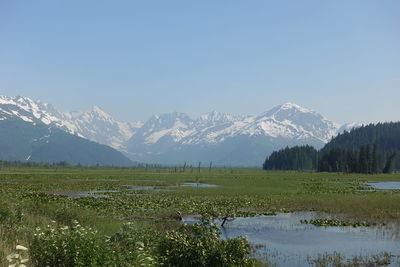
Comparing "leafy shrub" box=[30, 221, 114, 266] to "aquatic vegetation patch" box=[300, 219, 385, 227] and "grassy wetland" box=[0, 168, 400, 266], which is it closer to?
"grassy wetland" box=[0, 168, 400, 266]

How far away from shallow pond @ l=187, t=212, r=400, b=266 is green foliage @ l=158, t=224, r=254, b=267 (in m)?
6.71

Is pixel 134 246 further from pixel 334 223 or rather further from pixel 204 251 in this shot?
pixel 334 223

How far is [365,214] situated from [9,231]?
35875 millimetres

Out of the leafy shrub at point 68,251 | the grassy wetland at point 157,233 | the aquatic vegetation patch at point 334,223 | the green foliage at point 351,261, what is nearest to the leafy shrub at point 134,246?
the grassy wetland at point 157,233

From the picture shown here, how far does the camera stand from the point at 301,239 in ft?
103

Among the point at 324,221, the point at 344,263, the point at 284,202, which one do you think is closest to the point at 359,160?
the point at 284,202

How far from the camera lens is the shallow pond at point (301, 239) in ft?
87.0

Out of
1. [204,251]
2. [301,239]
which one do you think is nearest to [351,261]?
[301,239]

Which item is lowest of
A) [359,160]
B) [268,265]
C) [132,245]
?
[268,265]

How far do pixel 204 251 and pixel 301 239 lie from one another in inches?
601

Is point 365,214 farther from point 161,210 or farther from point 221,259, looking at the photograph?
point 221,259

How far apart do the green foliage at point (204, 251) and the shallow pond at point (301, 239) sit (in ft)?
22.0

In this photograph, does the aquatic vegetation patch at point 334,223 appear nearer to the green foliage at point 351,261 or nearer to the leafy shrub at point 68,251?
the green foliage at point 351,261

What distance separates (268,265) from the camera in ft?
76.0
